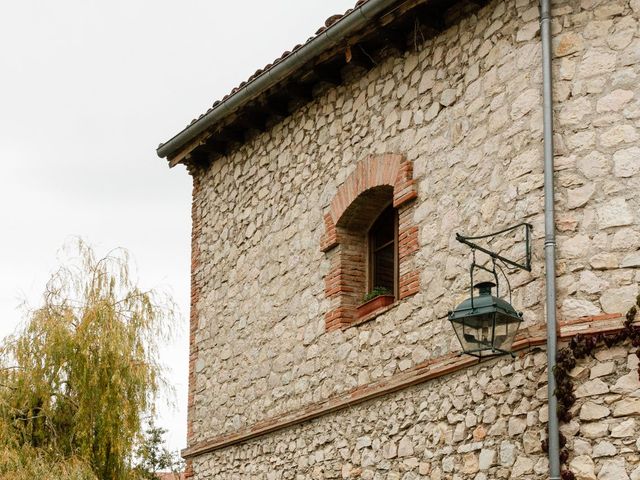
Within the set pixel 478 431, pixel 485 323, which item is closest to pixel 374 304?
pixel 478 431

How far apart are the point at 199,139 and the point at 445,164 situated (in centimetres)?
437

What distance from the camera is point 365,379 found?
32.1 ft

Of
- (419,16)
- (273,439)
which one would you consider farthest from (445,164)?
(273,439)

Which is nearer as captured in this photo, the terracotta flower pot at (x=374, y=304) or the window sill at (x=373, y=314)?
the window sill at (x=373, y=314)

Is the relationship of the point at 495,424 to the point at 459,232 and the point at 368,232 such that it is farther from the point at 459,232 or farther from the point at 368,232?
the point at 368,232

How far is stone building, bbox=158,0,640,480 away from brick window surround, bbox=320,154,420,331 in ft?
0.07

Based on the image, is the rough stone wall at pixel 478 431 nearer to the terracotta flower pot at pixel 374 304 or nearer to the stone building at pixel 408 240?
the stone building at pixel 408 240

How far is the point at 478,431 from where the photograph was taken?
835cm

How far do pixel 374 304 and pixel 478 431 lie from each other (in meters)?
2.05

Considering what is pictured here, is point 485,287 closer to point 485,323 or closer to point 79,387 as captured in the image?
point 485,323

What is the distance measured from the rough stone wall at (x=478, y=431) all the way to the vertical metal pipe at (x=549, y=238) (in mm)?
127

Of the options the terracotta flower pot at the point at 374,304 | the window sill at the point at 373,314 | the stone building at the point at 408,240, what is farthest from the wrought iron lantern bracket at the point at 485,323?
the terracotta flower pot at the point at 374,304

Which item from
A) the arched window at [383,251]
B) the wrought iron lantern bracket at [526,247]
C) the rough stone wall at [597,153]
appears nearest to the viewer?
the rough stone wall at [597,153]

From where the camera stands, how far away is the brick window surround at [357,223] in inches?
384
